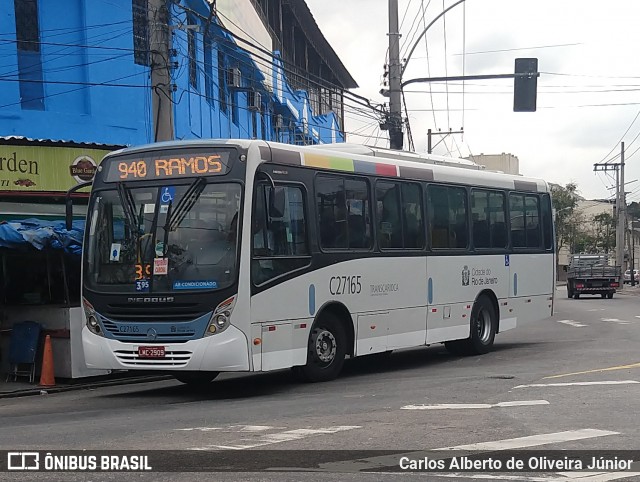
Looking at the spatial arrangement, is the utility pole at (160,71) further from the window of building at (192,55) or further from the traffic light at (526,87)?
the window of building at (192,55)

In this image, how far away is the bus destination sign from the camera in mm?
11891

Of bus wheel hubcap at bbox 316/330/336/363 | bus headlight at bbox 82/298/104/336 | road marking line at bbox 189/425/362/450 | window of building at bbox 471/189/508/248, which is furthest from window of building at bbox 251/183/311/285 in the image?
window of building at bbox 471/189/508/248

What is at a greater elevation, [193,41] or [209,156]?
[193,41]

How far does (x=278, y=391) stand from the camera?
12.6m

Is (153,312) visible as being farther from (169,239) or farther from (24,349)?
(24,349)

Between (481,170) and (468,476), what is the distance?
38.9 ft

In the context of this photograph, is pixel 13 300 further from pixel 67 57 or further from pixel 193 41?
pixel 193 41

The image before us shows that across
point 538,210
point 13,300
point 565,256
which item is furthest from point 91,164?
point 565,256

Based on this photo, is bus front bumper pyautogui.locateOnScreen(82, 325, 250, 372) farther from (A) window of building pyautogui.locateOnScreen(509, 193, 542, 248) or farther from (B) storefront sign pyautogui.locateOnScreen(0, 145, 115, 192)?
(A) window of building pyautogui.locateOnScreen(509, 193, 542, 248)

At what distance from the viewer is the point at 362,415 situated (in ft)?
31.9

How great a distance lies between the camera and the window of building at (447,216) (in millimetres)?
15656

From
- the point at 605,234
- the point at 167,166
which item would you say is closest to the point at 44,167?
the point at 167,166

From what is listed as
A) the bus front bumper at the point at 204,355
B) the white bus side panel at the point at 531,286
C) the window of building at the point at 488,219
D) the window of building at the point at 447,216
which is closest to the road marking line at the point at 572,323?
the white bus side panel at the point at 531,286

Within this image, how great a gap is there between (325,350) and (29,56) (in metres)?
13.6
